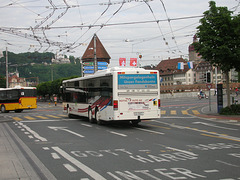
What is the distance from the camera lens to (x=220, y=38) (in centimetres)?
2389

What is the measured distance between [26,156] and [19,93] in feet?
104

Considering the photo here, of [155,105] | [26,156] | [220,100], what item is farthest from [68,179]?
[220,100]

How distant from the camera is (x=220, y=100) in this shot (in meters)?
26.6

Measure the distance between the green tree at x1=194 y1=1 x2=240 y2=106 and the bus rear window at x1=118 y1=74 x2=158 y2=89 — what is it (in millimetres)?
7972

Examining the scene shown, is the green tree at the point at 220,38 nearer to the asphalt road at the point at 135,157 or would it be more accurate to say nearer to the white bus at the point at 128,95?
the white bus at the point at 128,95

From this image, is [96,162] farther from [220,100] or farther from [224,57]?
[220,100]

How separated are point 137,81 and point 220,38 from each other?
9.37m

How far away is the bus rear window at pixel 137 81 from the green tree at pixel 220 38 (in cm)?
797

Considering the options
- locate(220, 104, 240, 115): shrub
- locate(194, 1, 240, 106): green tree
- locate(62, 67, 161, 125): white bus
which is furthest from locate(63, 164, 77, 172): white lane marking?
locate(220, 104, 240, 115): shrub

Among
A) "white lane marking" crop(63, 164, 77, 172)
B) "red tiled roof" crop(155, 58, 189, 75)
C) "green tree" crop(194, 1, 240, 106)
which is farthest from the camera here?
"red tiled roof" crop(155, 58, 189, 75)

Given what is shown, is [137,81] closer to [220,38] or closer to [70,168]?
[220,38]

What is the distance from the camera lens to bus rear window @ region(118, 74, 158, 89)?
17156mm

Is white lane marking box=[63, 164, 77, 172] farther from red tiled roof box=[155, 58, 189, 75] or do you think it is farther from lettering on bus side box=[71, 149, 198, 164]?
red tiled roof box=[155, 58, 189, 75]

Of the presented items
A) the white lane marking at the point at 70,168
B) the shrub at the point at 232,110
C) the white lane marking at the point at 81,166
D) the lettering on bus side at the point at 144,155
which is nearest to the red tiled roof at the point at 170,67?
the shrub at the point at 232,110
